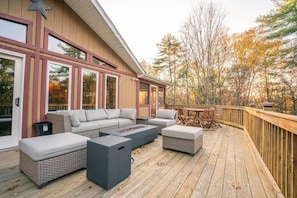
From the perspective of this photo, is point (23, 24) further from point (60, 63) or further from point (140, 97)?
point (140, 97)

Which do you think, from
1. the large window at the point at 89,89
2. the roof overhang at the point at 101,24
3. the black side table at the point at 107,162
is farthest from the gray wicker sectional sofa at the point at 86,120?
the roof overhang at the point at 101,24

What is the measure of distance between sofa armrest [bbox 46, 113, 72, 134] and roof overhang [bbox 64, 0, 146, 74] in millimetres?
3410

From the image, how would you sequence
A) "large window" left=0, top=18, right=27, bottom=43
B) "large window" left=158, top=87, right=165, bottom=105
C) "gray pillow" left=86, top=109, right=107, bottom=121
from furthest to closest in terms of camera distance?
1. "large window" left=158, top=87, right=165, bottom=105
2. "gray pillow" left=86, top=109, right=107, bottom=121
3. "large window" left=0, top=18, right=27, bottom=43

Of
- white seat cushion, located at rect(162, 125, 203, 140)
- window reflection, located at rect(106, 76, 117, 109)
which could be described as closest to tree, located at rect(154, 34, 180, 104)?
window reflection, located at rect(106, 76, 117, 109)

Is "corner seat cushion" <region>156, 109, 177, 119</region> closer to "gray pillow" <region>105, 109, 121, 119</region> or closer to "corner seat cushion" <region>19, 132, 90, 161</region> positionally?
"gray pillow" <region>105, 109, 121, 119</region>

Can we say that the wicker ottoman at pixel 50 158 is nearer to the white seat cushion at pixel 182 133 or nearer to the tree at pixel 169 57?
the white seat cushion at pixel 182 133

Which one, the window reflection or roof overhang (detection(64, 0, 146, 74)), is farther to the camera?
the window reflection

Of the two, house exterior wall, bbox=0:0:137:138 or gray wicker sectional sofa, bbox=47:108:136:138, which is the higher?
house exterior wall, bbox=0:0:137:138

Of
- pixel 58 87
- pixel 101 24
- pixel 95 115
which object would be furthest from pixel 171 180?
pixel 101 24

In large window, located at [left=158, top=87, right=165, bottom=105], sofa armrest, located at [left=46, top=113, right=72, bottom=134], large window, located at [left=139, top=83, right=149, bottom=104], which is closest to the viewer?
sofa armrest, located at [left=46, top=113, right=72, bottom=134]

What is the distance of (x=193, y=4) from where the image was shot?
1030 cm

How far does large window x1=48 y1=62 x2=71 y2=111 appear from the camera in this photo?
4098mm

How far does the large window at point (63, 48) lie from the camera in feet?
13.6

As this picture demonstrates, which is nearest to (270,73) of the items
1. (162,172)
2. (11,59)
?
(162,172)
